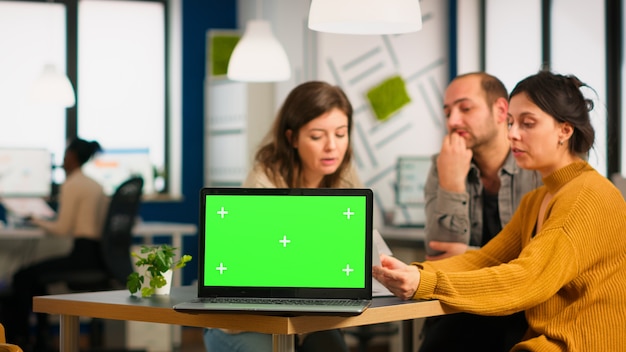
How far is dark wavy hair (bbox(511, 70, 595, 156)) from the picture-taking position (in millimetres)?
2439

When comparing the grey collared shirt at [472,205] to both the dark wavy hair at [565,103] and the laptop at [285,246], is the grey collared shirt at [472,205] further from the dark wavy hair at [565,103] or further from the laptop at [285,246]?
the laptop at [285,246]

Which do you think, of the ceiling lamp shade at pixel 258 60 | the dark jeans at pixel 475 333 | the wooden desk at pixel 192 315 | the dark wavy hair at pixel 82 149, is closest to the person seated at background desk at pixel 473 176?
the dark jeans at pixel 475 333

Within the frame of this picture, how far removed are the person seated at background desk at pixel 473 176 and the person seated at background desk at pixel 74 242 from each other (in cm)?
300

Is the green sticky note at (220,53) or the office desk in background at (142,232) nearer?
the office desk in background at (142,232)

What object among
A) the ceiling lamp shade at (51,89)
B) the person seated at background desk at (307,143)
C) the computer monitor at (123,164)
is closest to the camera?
the person seated at background desk at (307,143)

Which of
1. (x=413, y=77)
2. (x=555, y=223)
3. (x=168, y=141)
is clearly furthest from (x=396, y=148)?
(x=555, y=223)

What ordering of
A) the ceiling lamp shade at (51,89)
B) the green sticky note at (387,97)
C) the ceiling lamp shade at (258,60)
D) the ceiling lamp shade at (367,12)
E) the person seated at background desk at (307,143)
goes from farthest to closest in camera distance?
the green sticky note at (387,97) → the ceiling lamp shade at (51,89) → the ceiling lamp shade at (258,60) → the person seated at background desk at (307,143) → the ceiling lamp shade at (367,12)

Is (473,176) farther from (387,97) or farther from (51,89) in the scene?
(51,89)

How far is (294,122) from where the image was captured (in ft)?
10.3

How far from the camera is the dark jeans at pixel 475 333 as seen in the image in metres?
2.64

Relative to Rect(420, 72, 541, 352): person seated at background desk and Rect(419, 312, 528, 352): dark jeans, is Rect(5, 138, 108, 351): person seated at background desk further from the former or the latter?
Rect(419, 312, 528, 352): dark jeans

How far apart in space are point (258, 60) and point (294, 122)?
1731 millimetres

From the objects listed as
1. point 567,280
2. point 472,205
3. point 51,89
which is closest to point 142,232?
point 51,89

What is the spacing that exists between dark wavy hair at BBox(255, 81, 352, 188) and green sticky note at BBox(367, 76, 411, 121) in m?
3.52
